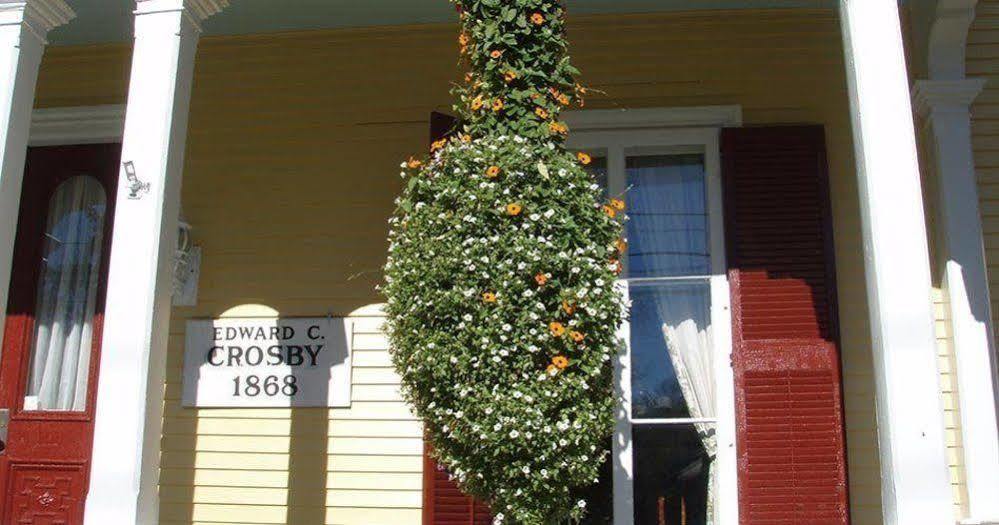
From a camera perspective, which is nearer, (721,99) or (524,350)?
(524,350)

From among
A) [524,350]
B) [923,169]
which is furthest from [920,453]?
[923,169]

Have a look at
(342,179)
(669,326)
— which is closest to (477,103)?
(342,179)

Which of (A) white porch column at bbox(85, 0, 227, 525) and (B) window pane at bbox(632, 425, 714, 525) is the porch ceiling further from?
(B) window pane at bbox(632, 425, 714, 525)

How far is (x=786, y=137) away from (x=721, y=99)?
442 millimetres

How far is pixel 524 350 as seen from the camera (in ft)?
11.0

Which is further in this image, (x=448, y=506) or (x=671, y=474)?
(x=671, y=474)

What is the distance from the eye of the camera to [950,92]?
4.88 metres

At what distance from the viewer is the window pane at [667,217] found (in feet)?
17.0

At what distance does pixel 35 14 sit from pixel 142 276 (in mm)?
1452

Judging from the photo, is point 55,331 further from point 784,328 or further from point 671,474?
point 784,328

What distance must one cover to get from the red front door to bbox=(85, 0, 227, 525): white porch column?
186cm

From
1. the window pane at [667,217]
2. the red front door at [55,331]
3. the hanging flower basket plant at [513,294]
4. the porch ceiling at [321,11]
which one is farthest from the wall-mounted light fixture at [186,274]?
the window pane at [667,217]

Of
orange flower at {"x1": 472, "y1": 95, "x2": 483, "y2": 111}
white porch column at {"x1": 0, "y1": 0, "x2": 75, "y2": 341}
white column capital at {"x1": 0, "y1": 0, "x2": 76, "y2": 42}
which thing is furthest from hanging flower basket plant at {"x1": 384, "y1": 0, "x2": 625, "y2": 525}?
white column capital at {"x1": 0, "y1": 0, "x2": 76, "y2": 42}

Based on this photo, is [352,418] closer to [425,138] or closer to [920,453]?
[425,138]
